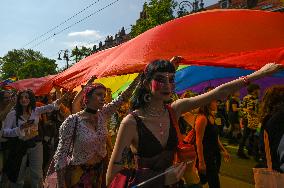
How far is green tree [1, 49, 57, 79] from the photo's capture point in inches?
3922

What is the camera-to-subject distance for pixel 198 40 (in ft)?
17.3

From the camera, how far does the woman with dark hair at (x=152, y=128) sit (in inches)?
117

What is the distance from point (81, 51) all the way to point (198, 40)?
64.0 metres

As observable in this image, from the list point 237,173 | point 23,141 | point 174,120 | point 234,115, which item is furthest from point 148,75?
point 234,115

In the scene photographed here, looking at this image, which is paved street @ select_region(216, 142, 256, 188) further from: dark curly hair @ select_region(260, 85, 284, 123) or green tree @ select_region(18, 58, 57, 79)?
green tree @ select_region(18, 58, 57, 79)

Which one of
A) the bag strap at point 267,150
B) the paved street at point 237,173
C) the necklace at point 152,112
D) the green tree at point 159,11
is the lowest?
the paved street at point 237,173

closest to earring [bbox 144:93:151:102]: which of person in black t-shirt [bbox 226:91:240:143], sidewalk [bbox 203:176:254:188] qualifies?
sidewalk [bbox 203:176:254:188]

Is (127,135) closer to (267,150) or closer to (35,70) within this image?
(267,150)

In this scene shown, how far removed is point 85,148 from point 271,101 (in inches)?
76.0

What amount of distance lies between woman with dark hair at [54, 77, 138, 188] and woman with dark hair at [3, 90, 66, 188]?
278cm

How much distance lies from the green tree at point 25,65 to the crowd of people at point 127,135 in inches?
3628

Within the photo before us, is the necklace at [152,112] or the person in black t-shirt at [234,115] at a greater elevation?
the necklace at [152,112]

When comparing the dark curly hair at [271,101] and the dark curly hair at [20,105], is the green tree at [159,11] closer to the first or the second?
the dark curly hair at [20,105]

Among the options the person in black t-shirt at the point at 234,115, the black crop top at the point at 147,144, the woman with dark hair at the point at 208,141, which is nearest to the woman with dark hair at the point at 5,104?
the woman with dark hair at the point at 208,141
